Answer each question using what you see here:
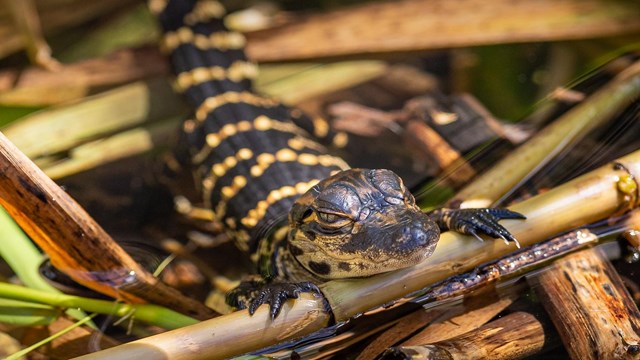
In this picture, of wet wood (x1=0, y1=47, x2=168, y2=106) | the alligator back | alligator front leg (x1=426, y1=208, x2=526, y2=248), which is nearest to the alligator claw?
alligator front leg (x1=426, y1=208, x2=526, y2=248)

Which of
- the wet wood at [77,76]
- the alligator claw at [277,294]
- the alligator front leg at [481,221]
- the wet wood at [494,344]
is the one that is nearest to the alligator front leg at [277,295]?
the alligator claw at [277,294]

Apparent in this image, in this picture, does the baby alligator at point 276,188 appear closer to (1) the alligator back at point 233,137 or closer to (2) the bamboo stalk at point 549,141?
(1) the alligator back at point 233,137

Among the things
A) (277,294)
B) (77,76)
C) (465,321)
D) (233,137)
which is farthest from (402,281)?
(77,76)

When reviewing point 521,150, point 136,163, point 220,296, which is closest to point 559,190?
point 521,150

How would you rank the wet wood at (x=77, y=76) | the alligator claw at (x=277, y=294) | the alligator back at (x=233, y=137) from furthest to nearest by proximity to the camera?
the wet wood at (x=77, y=76), the alligator back at (x=233, y=137), the alligator claw at (x=277, y=294)

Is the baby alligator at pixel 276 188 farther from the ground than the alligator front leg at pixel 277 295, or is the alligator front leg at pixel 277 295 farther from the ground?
the baby alligator at pixel 276 188

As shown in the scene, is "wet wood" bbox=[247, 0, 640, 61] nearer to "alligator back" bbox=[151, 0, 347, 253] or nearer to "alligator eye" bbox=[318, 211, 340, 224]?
"alligator back" bbox=[151, 0, 347, 253]

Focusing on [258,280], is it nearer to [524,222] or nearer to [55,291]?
[55,291]
